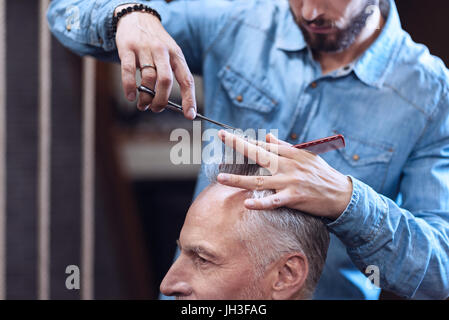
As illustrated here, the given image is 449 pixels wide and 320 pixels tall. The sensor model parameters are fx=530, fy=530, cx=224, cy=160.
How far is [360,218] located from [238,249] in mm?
255

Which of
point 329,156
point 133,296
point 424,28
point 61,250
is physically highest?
point 424,28

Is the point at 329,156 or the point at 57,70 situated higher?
the point at 57,70

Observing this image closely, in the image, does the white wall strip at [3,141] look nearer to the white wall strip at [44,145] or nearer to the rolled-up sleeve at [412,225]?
the white wall strip at [44,145]

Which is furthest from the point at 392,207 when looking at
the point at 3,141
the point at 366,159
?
the point at 3,141

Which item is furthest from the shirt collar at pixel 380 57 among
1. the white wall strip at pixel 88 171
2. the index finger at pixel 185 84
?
the white wall strip at pixel 88 171

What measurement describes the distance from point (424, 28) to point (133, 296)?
1.70 meters

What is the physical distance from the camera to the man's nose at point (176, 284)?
1081 mm

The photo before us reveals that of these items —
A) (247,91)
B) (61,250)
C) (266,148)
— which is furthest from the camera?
(61,250)

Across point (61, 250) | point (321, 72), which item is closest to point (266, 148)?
point (321, 72)

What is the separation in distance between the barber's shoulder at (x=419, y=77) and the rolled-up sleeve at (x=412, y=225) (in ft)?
0.08

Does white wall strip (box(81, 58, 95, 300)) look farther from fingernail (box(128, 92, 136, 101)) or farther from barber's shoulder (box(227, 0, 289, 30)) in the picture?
fingernail (box(128, 92, 136, 101))

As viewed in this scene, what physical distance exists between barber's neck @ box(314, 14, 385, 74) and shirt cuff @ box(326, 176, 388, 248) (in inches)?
12.3
